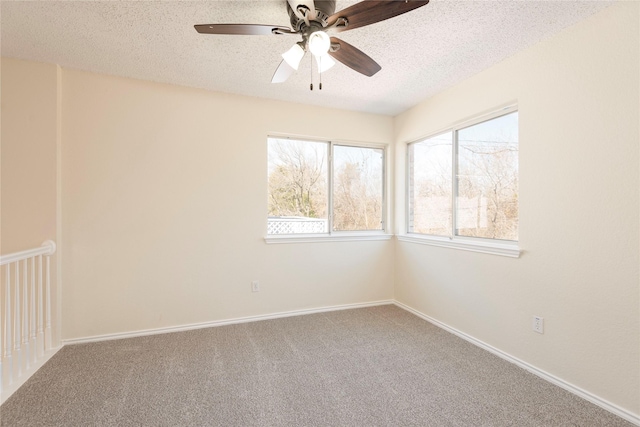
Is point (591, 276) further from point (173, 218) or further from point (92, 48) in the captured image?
point (92, 48)

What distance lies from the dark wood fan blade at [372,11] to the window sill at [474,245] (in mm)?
1925

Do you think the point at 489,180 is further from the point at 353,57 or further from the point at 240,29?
the point at 240,29

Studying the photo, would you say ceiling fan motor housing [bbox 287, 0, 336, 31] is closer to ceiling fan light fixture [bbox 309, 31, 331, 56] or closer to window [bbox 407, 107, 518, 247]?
A: ceiling fan light fixture [bbox 309, 31, 331, 56]

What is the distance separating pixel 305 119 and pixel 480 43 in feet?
6.03

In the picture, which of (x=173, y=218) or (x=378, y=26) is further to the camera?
(x=173, y=218)

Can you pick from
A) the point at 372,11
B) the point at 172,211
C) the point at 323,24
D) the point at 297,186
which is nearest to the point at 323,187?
the point at 297,186

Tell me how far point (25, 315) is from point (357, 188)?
3.29 m

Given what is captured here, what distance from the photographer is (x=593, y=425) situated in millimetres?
1630

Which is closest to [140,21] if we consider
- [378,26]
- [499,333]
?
[378,26]

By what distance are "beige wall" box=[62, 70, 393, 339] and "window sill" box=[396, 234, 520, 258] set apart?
3.38 feet

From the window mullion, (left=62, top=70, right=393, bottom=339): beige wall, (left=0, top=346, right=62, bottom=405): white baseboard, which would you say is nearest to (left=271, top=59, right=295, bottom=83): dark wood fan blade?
(left=62, top=70, right=393, bottom=339): beige wall

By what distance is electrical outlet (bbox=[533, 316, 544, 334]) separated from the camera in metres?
2.12

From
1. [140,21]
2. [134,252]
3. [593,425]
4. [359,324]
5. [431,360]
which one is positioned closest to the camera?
[593,425]

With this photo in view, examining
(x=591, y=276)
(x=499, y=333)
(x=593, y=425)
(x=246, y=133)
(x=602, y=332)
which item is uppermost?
(x=246, y=133)
